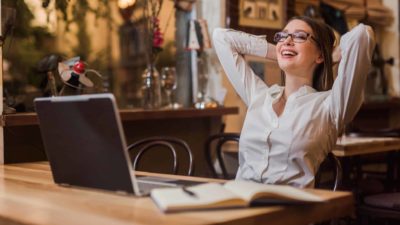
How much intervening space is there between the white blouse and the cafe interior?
5.8 inches

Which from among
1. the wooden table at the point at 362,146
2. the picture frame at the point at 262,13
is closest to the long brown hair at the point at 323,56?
the wooden table at the point at 362,146

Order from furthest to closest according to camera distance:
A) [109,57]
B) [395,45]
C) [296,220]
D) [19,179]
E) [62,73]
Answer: [109,57], [395,45], [62,73], [19,179], [296,220]

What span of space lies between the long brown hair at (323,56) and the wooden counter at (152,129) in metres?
1.14

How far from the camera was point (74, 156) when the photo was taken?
1521mm

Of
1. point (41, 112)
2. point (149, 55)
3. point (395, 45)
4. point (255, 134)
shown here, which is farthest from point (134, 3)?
point (395, 45)

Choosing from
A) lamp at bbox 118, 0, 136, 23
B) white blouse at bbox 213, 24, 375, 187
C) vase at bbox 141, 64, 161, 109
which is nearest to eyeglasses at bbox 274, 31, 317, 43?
white blouse at bbox 213, 24, 375, 187

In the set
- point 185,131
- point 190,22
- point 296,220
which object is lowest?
point 185,131

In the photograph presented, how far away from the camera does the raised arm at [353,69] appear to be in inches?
66.8

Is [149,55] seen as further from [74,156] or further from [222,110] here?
[74,156]

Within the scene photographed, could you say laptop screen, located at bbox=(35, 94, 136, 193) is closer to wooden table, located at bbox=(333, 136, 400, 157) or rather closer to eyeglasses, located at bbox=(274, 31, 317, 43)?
eyeglasses, located at bbox=(274, 31, 317, 43)

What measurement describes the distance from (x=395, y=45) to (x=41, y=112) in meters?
3.90

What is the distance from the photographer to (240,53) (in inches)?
89.5

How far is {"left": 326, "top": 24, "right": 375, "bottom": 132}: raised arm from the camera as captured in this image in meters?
1.70

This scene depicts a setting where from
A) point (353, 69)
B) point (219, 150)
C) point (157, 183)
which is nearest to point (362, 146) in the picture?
point (219, 150)
